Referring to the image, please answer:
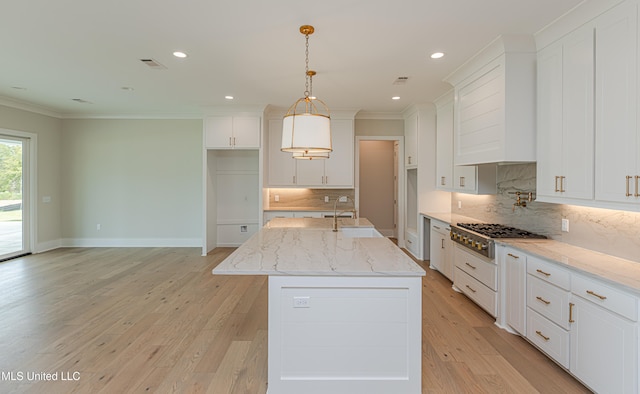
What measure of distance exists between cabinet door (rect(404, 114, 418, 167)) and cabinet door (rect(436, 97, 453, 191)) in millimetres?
521

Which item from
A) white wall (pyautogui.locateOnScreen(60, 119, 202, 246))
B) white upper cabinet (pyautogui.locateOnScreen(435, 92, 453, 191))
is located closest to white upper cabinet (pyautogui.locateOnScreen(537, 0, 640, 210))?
white upper cabinet (pyautogui.locateOnScreen(435, 92, 453, 191))

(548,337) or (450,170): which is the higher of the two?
(450,170)

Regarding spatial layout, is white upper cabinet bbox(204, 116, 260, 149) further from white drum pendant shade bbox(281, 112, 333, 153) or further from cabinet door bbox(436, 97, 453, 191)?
white drum pendant shade bbox(281, 112, 333, 153)

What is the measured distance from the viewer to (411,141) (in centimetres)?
605

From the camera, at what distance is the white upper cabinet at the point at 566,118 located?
241cm

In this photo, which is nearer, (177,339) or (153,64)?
(177,339)

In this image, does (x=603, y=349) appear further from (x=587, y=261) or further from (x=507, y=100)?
(x=507, y=100)

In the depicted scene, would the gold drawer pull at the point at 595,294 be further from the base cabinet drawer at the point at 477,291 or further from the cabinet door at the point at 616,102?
the base cabinet drawer at the point at 477,291

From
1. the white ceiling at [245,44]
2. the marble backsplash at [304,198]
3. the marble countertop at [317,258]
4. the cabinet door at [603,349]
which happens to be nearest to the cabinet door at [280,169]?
the marble backsplash at [304,198]

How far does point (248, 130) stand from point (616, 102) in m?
5.00

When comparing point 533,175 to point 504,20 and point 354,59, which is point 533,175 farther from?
point 354,59

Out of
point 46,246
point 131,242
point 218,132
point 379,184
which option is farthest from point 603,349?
point 46,246

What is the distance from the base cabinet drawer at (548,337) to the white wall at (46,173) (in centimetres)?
789

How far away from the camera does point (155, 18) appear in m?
2.73
